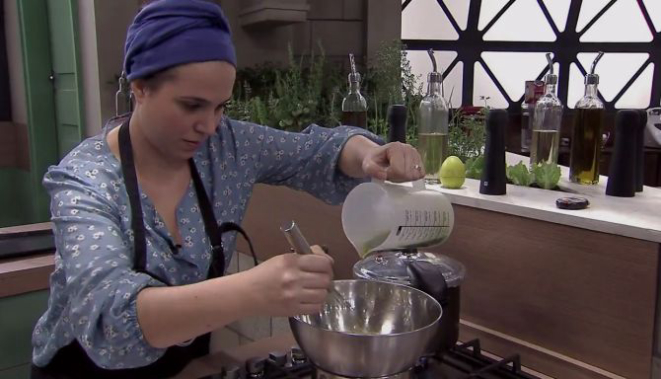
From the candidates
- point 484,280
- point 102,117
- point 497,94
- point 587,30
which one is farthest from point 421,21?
point 484,280

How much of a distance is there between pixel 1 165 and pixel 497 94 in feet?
11.3

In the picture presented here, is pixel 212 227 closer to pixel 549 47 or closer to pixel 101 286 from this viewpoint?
pixel 101 286

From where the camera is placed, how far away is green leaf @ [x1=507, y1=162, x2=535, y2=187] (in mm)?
1245

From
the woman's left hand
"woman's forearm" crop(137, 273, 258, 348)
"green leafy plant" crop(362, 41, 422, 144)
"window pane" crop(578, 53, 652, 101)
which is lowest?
"woman's forearm" crop(137, 273, 258, 348)

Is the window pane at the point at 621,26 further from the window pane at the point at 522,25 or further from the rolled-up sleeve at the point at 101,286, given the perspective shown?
the rolled-up sleeve at the point at 101,286

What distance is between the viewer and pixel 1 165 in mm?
4023

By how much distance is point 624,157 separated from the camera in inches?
43.6

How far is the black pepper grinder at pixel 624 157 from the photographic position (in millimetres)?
1088

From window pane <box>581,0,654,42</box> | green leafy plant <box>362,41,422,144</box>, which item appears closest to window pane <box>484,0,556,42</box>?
window pane <box>581,0,654,42</box>

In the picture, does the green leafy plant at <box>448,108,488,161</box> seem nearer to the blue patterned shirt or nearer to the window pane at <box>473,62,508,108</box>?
the blue patterned shirt

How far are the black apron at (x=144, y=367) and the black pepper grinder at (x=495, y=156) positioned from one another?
1.54ft

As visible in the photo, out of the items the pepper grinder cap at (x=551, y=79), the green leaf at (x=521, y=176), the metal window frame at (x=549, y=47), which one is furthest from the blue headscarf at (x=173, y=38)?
the metal window frame at (x=549, y=47)

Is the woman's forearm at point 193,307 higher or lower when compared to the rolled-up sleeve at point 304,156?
lower

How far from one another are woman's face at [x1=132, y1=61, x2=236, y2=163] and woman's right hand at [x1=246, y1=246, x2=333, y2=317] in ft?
0.92
